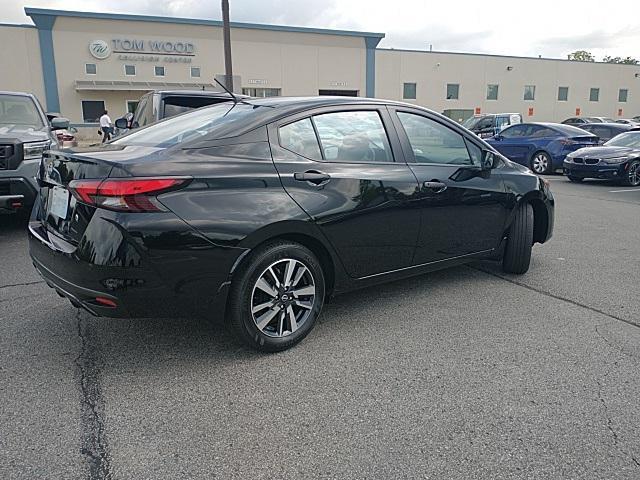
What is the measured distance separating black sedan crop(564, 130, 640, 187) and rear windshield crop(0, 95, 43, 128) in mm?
11321

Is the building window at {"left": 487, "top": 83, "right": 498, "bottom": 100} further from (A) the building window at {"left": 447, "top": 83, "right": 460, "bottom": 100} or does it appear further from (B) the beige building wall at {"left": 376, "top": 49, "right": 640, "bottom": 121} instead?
(A) the building window at {"left": 447, "top": 83, "right": 460, "bottom": 100}

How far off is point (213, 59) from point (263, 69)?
344cm

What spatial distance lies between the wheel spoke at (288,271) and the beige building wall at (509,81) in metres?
37.2

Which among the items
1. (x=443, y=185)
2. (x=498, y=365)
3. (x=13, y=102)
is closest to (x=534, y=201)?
(x=443, y=185)

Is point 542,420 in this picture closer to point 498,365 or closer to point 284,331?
point 498,365

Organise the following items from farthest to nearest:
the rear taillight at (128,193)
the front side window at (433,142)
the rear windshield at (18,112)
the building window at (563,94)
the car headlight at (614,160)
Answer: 1. the building window at (563,94)
2. the car headlight at (614,160)
3. the rear windshield at (18,112)
4. the front side window at (433,142)
5. the rear taillight at (128,193)

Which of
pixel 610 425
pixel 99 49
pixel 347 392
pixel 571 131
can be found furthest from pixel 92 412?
pixel 99 49

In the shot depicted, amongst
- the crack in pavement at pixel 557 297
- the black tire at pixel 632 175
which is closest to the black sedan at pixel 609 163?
the black tire at pixel 632 175

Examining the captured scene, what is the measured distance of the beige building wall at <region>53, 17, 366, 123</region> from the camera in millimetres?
31453

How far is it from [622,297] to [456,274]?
1379 mm

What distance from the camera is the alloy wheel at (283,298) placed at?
3154 mm

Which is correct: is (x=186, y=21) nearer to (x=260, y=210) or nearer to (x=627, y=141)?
(x=627, y=141)

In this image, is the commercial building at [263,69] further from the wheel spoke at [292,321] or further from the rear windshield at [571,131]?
Answer: the wheel spoke at [292,321]

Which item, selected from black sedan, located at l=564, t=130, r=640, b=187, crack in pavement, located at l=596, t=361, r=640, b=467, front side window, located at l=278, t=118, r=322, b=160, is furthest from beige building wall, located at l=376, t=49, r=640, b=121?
crack in pavement, located at l=596, t=361, r=640, b=467
